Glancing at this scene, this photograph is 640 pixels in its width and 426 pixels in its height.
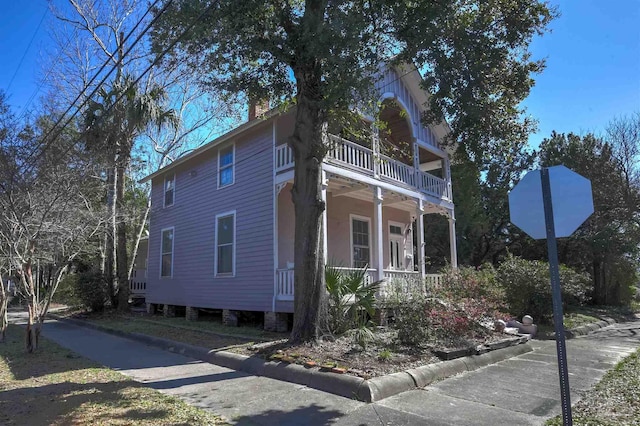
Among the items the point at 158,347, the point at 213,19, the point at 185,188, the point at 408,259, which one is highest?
the point at 213,19

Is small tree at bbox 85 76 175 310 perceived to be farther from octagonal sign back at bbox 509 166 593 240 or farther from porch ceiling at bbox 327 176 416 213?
octagonal sign back at bbox 509 166 593 240

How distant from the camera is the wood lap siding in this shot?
509 inches

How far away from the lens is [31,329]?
31.1 feet

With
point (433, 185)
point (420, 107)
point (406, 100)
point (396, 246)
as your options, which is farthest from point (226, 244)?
point (420, 107)

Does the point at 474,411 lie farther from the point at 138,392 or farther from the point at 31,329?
the point at 31,329

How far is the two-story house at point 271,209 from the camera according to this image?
12.7 meters

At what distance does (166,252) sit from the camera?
18.1 m

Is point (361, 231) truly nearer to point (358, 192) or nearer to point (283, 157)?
point (358, 192)

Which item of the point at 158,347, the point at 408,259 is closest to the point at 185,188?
the point at 158,347

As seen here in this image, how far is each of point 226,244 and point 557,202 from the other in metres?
11.6

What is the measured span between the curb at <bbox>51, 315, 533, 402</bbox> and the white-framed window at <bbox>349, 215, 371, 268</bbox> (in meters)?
6.92

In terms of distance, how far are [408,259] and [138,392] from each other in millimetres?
14052

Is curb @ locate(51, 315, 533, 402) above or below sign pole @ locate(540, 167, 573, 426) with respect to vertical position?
below

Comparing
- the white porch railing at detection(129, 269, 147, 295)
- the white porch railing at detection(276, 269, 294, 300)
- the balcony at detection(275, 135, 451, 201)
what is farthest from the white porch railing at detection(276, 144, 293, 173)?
the white porch railing at detection(129, 269, 147, 295)
